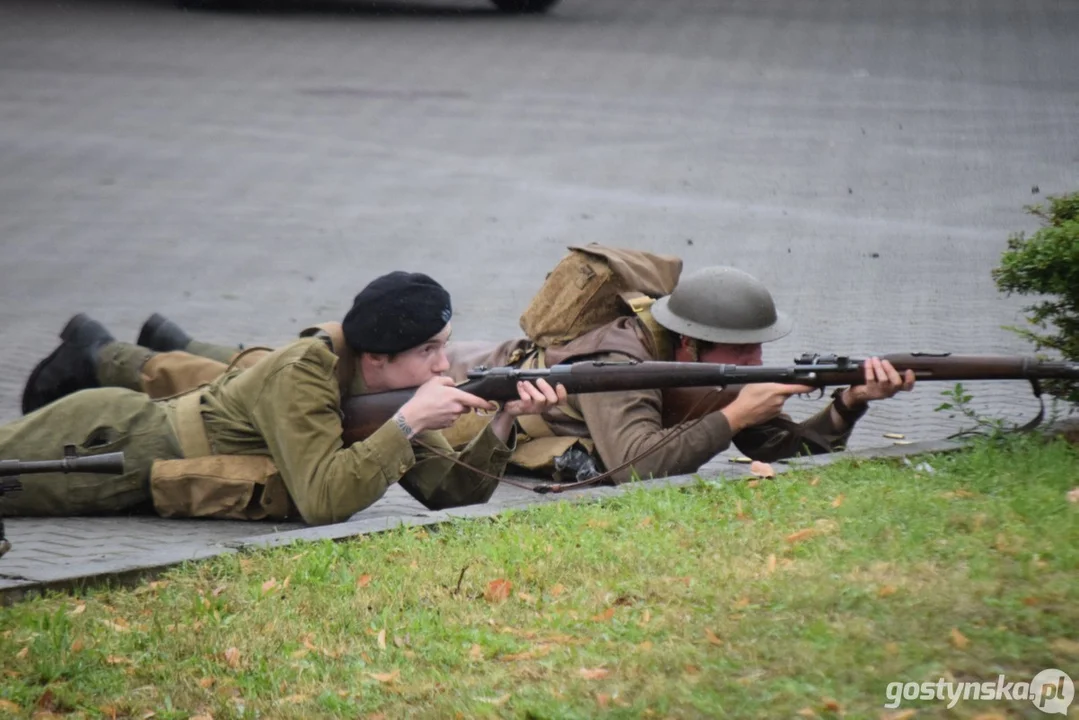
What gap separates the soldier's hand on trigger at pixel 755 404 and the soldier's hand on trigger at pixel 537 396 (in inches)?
30.4

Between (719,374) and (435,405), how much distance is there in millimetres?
1157

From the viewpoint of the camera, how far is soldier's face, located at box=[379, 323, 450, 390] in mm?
6617

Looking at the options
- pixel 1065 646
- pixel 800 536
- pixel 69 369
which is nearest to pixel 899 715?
pixel 1065 646

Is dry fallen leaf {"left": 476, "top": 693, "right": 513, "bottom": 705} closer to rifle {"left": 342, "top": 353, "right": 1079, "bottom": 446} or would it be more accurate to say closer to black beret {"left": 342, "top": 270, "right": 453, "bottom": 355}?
rifle {"left": 342, "top": 353, "right": 1079, "bottom": 446}

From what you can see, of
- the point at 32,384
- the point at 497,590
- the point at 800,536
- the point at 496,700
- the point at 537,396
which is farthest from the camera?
the point at 32,384

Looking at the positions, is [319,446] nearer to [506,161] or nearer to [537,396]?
[537,396]

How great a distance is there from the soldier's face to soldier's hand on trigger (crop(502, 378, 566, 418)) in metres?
0.39

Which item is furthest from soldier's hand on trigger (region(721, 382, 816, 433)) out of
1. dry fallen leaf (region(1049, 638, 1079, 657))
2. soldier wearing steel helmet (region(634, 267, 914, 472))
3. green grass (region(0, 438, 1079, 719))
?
dry fallen leaf (region(1049, 638, 1079, 657))

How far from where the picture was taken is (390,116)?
17.9 meters

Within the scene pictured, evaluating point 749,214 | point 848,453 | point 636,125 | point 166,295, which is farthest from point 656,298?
point 636,125

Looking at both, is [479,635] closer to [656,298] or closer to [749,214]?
[656,298]

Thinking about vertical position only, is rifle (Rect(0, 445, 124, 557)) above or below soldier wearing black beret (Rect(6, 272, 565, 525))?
above

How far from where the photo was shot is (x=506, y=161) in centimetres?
1605

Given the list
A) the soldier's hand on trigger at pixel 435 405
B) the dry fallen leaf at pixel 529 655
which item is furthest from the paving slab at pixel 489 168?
the dry fallen leaf at pixel 529 655
